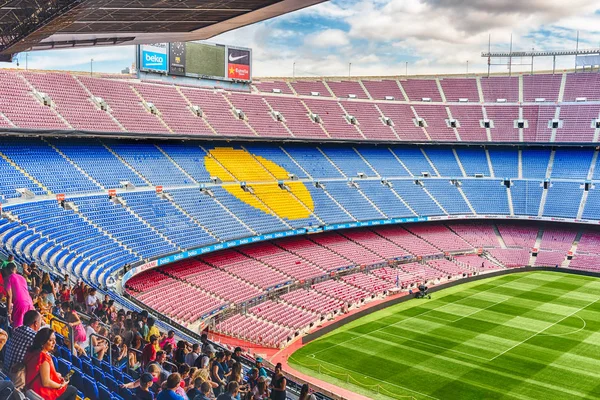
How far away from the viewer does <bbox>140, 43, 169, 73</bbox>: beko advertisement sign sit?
4441cm

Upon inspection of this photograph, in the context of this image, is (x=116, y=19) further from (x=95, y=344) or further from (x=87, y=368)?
(x=87, y=368)

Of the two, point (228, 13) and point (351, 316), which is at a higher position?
point (228, 13)

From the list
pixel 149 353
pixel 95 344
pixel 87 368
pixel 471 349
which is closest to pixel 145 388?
pixel 87 368

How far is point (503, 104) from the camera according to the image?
60.2 metres

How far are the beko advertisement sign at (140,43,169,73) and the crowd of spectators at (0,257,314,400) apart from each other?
32.1 metres

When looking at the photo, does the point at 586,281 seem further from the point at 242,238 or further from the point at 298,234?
the point at 242,238

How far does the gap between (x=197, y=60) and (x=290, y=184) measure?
13404 millimetres

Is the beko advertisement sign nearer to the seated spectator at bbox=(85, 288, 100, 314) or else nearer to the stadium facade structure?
the stadium facade structure

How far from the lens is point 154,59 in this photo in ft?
148

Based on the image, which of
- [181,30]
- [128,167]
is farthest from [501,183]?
[181,30]

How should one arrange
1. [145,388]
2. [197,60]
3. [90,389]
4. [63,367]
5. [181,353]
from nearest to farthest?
[145,388]
[90,389]
[63,367]
[181,353]
[197,60]

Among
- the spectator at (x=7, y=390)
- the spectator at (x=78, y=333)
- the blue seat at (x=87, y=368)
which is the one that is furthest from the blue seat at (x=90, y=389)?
the spectator at (x=7, y=390)

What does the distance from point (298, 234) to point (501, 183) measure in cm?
2502

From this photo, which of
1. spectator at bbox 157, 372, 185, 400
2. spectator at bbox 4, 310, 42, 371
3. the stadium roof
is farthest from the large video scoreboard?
spectator at bbox 157, 372, 185, 400
